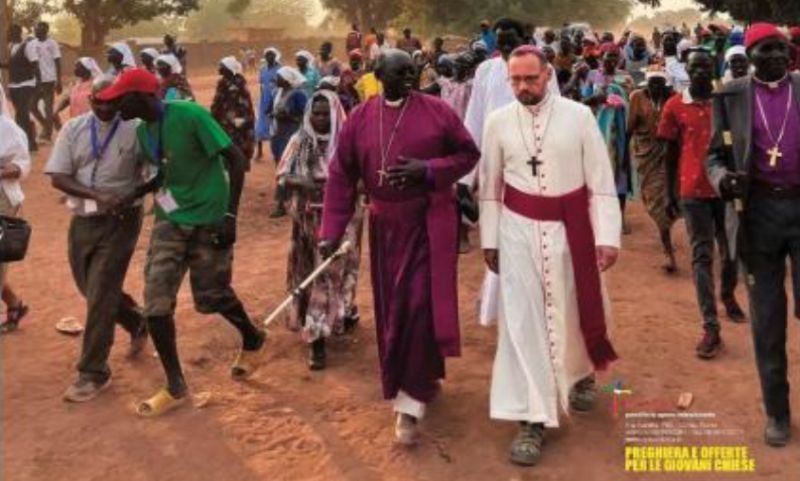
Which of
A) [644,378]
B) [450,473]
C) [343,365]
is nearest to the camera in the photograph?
[450,473]

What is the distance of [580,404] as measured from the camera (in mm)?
4996

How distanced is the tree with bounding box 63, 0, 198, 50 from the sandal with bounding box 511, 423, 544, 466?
34.7 meters

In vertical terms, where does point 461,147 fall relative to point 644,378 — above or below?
above

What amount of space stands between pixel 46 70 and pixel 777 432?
13.5m

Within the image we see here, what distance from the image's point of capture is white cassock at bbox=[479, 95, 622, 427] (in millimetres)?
4426

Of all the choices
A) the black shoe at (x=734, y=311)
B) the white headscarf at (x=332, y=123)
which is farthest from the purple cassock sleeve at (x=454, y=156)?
the black shoe at (x=734, y=311)

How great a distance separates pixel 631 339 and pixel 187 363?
292 cm


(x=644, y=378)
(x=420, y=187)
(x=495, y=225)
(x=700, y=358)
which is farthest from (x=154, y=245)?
(x=700, y=358)

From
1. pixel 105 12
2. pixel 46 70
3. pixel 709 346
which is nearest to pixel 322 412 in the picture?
pixel 709 346

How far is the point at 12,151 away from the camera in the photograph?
5477 mm

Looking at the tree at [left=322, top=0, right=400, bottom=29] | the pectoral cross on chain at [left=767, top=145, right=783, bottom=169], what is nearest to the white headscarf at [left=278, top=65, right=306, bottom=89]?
the pectoral cross on chain at [left=767, top=145, right=783, bottom=169]

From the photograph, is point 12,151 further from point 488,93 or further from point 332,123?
point 488,93

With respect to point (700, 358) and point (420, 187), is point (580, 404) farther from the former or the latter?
point (420, 187)

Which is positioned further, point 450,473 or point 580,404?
point 580,404
